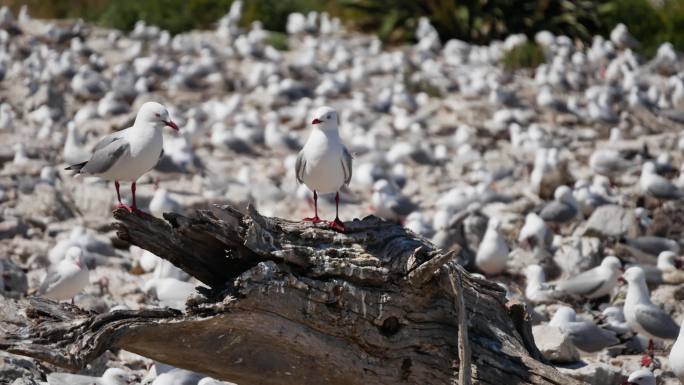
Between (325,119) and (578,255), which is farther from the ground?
(325,119)

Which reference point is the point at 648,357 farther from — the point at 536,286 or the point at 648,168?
the point at 648,168

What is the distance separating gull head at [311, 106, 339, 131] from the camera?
6.71 m

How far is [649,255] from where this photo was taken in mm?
10945

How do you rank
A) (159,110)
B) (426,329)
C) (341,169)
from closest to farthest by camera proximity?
(426,329) < (159,110) < (341,169)

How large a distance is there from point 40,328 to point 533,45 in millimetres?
18015

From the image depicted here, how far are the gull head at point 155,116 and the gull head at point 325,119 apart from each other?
0.90 meters

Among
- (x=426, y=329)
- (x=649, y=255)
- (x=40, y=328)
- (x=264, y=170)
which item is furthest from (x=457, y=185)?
(x=40, y=328)

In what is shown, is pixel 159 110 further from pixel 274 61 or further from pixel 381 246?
pixel 274 61

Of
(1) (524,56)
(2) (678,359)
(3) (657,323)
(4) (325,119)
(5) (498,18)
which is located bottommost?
(3) (657,323)

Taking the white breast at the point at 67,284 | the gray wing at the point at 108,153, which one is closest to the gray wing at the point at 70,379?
the gray wing at the point at 108,153

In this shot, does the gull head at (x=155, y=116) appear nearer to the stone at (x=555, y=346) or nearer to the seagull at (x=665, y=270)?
the stone at (x=555, y=346)

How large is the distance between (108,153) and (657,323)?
450 centimetres

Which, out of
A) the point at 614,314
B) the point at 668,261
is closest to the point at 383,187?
the point at 668,261

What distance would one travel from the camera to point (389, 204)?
1262 centimetres
